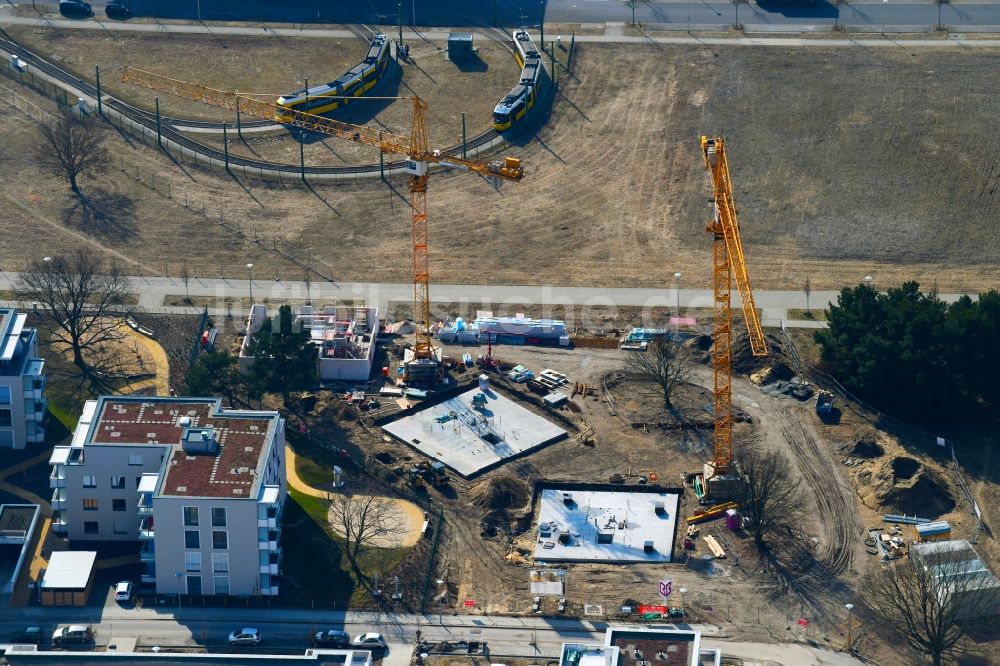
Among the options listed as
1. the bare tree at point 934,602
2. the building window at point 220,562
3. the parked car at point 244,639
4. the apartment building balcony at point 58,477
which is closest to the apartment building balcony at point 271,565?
the building window at point 220,562

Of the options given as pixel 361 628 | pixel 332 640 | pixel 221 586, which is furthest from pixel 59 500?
pixel 361 628

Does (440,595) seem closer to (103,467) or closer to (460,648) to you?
(460,648)

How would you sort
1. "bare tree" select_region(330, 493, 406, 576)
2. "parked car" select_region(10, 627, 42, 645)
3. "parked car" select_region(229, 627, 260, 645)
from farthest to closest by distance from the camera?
"bare tree" select_region(330, 493, 406, 576) < "parked car" select_region(10, 627, 42, 645) < "parked car" select_region(229, 627, 260, 645)

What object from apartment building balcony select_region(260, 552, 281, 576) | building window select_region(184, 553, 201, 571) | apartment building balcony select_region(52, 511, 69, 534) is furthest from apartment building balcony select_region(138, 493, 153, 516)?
apartment building balcony select_region(260, 552, 281, 576)

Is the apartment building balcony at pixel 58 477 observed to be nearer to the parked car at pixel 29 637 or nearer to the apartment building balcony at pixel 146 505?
the apartment building balcony at pixel 146 505

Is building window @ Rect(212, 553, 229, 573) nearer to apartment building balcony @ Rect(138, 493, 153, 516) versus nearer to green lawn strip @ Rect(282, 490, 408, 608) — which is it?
green lawn strip @ Rect(282, 490, 408, 608)
